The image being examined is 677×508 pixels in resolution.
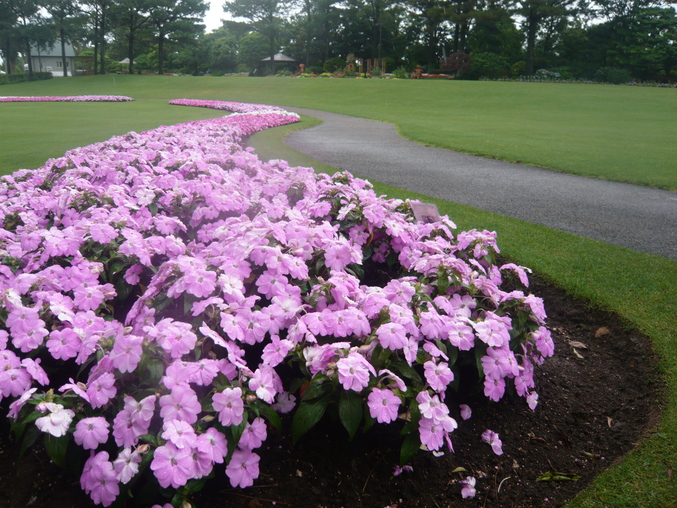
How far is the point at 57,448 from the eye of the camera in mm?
1512

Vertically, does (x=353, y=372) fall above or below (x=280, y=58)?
below

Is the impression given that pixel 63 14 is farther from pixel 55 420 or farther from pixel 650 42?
pixel 55 420

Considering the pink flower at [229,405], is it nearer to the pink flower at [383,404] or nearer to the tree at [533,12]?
the pink flower at [383,404]

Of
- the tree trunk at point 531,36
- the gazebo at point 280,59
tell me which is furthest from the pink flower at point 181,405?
the gazebo at point 280,59

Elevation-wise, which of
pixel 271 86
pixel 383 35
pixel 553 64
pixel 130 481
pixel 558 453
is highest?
pixel 383 35

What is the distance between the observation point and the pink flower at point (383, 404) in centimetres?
158

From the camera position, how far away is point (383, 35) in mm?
53781

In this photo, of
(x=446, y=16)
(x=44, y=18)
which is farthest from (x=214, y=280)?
(x=44, y=18)

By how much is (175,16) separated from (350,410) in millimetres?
59690

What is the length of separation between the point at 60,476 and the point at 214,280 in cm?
86

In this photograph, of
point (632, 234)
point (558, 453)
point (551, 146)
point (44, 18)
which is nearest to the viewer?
point (558, 453)

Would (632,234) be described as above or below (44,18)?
below

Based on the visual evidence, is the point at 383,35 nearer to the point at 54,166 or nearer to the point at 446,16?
the point at 446,16

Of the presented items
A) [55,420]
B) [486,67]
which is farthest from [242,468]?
[486,67]
